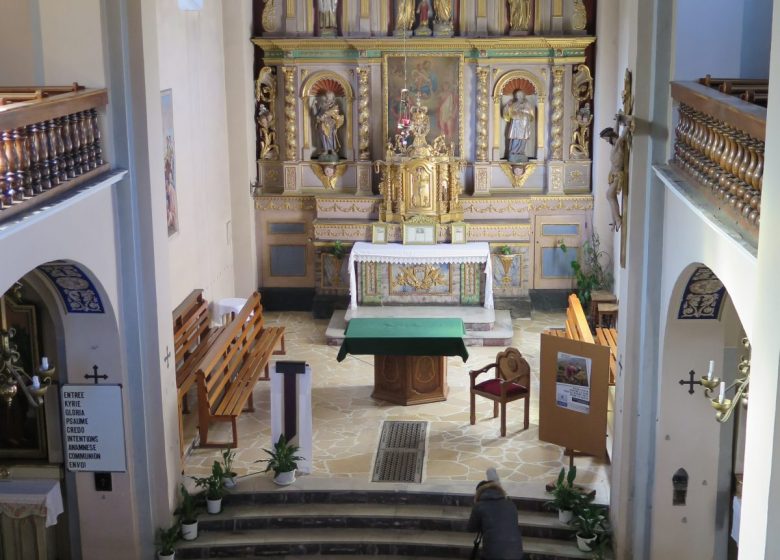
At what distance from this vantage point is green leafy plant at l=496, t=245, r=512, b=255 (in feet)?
65.1

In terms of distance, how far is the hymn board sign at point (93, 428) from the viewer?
11.4m

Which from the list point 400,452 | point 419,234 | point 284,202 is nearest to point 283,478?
point 400,452

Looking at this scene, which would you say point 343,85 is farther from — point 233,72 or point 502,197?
point 502,197

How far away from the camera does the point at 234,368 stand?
Answer: 50.2ft

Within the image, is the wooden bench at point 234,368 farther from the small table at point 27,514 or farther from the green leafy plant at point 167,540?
the small table at point 27,514

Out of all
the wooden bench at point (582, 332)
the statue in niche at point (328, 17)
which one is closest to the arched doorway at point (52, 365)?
the wooden bench at point (582, 332)

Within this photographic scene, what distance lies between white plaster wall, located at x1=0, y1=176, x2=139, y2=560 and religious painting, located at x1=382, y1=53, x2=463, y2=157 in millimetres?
9453

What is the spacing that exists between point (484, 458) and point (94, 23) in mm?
6770

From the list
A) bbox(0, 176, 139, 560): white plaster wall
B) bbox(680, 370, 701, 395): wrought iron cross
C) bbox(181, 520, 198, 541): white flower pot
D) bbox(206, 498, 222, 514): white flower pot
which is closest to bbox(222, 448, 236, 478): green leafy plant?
bbox(206, 498, 222, 514): white flower pot

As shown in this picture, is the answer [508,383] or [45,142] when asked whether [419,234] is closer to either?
[508,383]

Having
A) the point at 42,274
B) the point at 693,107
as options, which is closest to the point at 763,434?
the point at 693,107

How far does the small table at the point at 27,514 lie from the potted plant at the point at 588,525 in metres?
5.32

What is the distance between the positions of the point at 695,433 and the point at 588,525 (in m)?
1.67

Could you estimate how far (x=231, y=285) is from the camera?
19547mm
